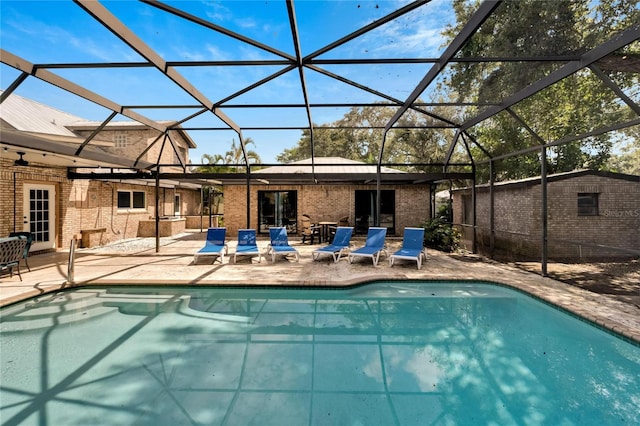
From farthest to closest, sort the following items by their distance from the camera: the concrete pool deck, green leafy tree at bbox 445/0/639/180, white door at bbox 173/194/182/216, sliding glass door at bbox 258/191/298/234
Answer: white door at bbox 173/194/182/216
sliding glass door at bbox 258/191/298/234
green leafy tree at bbox 445/0/639/180
the concrete pool deck

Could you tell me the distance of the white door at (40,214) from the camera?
401 inches

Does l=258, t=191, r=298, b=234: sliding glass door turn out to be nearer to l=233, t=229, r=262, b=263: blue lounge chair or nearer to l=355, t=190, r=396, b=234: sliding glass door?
l=355, t=190, r=396, b=234: sliding glass door

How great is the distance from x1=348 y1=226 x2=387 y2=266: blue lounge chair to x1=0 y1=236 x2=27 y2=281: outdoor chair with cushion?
802cm

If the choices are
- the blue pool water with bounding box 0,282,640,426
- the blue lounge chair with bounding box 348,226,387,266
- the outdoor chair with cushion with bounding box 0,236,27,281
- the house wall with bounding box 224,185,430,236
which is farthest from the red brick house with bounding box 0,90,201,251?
the blue lounge chair with bounding box 348,226,387,266

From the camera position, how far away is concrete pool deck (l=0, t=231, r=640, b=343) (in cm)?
546

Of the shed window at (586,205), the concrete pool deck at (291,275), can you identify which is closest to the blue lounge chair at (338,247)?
the concrete pool deck at (291,275)

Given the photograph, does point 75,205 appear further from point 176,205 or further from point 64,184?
point 176,205

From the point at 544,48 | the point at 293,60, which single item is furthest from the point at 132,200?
the point at 544,48

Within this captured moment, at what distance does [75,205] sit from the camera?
11.9 meters

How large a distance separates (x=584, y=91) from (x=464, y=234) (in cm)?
747

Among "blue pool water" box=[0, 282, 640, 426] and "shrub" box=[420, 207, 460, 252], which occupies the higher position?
"shrub" box=[420, 207, 460, 252]

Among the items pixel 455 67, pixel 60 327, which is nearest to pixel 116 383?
pixel 60 327

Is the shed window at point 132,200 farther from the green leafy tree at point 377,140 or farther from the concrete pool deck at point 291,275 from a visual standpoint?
the green leafy tree at point 377,140

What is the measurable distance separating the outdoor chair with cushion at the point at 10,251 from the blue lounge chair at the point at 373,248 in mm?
8024
